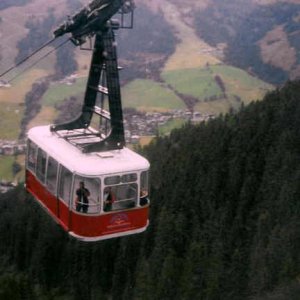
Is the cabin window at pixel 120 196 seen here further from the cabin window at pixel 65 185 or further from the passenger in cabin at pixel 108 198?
the cabin window at pixel 65 185

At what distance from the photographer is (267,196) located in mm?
53688

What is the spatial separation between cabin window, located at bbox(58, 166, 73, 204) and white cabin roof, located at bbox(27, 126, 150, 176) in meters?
0.24

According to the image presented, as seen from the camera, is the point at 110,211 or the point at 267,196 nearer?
the point at 110,211

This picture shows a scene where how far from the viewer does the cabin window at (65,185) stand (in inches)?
546

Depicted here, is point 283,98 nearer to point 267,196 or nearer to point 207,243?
point 267,196

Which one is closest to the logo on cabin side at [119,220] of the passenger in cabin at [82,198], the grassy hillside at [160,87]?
the passenger in cabin at [82,198]

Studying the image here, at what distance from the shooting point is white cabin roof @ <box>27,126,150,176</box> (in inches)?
522

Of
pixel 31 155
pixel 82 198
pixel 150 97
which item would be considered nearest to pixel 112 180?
pixel 82 198

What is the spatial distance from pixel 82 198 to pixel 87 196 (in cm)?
12

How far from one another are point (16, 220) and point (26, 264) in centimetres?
601

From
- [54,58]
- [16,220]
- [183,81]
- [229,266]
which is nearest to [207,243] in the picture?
[229,266]

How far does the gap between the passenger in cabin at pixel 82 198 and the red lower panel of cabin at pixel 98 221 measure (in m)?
0.14

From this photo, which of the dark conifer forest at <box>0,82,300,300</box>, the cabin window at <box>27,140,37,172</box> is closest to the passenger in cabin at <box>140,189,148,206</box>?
the cabin window at <box>27,140,37,172</box>

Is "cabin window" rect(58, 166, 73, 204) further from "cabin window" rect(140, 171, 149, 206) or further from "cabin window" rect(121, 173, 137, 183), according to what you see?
"cabin window" rect(140, 171, 149, 206)
